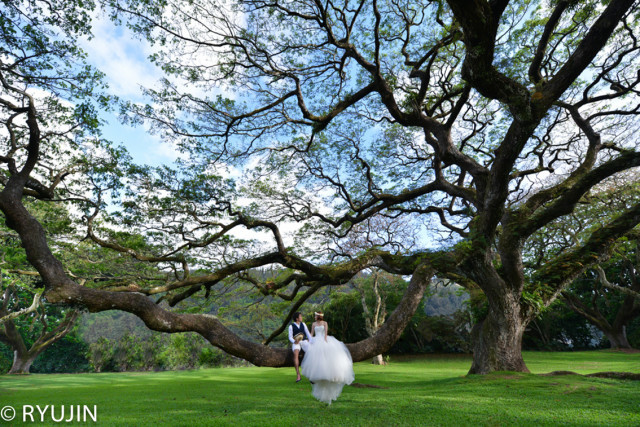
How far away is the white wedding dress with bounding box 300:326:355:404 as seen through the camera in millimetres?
4242

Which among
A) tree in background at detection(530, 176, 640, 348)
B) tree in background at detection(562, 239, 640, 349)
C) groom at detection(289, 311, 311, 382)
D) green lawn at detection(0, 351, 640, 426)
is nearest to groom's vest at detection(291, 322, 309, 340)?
groom at detection(289, 311, 311, 382)

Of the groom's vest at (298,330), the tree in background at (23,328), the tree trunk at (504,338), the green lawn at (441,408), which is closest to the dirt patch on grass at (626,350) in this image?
the tree trunk at (504,338)

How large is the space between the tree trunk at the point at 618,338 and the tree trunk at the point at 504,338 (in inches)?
603

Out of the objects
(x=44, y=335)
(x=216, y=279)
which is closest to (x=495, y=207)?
(x=216, y=279)

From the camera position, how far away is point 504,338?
289 inches

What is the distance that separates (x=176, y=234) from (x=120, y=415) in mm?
4934

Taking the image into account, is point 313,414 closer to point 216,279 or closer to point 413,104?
point 216,279

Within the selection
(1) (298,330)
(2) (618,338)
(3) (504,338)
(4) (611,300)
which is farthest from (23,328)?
(4) (611,300)

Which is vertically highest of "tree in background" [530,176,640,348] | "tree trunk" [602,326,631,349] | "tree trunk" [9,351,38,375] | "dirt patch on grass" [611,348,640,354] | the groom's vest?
"tree in background" [530,176,640,348]

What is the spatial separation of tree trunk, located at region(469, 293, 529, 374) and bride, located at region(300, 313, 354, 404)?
4.74m

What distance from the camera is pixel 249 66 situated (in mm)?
7555

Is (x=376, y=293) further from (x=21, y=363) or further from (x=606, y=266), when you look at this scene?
(x=21, y=363)

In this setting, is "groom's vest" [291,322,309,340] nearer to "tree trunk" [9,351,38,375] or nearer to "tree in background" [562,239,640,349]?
"tree in background" [562,239,640,349]

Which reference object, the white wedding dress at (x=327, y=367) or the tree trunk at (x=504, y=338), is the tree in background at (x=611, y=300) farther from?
the white wedding dress at (x=327, y=367)
